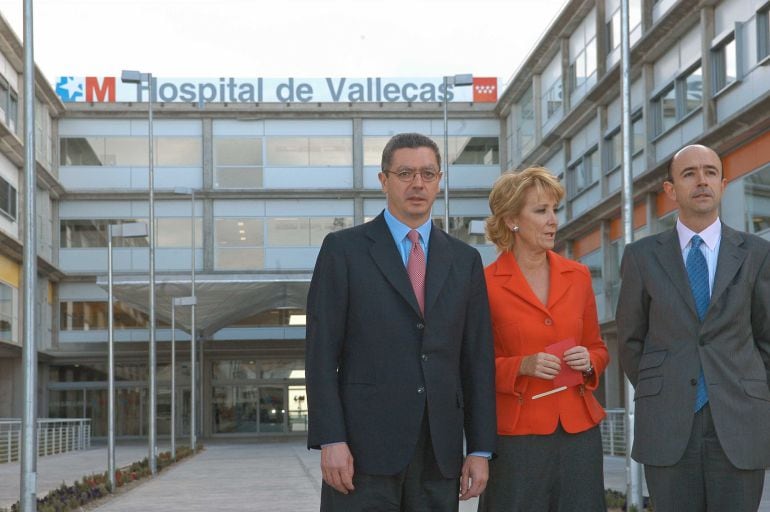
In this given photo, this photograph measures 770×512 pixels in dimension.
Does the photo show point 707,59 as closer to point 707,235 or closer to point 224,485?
point 224,485

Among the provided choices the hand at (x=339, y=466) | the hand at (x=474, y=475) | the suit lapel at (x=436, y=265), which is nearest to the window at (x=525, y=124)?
the suit lapel at (x=436, y=265)

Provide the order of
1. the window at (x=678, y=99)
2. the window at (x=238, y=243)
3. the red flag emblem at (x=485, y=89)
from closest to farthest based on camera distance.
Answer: the window at (x=678, y=99)
the window at (x=238, y=243)
the red flag emblem at (x=485, y=89)

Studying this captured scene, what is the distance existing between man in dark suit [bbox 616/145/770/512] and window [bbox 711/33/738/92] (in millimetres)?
21684

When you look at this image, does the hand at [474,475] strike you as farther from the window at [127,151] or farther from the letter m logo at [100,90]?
the letter m logo at [100,90]

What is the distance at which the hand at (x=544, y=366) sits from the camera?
459 cm

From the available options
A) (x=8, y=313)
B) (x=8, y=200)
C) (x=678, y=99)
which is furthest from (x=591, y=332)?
(x=8, y=313)

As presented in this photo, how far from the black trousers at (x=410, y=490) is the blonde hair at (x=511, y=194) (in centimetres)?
93

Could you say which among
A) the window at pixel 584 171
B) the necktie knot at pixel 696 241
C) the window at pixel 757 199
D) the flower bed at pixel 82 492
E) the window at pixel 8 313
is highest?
the window at pixel 584 171

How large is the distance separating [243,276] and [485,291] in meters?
40.1

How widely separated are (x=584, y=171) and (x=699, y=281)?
36174 millimetres

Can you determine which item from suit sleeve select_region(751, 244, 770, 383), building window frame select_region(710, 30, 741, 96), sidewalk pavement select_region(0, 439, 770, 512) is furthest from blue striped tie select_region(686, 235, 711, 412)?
building window frame select_region(710, 30, 741, 96)

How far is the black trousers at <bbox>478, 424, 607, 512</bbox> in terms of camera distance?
4629mm

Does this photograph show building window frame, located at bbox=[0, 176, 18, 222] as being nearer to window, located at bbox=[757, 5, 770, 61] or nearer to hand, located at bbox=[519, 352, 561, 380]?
window, located at bbox=[757, 5, 770, 61]

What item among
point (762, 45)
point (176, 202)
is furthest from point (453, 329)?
point (176, 202)
